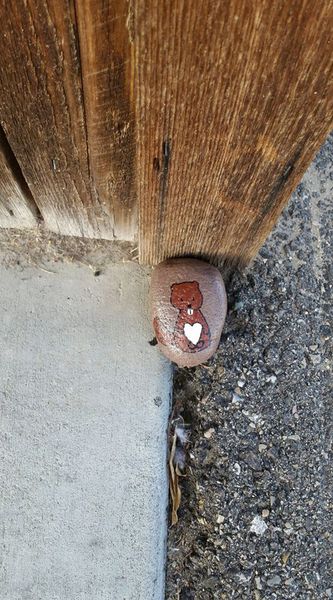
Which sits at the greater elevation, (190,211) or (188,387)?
(190,211)

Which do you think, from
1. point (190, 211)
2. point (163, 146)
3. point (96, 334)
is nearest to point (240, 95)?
point (163, 146)

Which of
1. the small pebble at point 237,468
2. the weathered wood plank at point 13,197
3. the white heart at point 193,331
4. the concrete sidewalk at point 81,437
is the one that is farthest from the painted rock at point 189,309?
the weathered wood plank at point 13,197

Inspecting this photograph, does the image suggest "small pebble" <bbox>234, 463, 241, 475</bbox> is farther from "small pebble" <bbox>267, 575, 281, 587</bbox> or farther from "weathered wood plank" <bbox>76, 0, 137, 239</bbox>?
"weathered wood plank" <bbox>76, 0, 137, 239</bbox>

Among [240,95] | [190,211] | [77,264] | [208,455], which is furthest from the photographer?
[77,264]

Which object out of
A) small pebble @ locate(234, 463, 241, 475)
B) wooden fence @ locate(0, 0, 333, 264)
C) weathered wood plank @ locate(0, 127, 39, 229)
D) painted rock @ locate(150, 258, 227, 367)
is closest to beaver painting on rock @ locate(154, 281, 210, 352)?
painted rock @ locate(150, 258, 227, 367)

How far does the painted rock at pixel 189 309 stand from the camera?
1.74m

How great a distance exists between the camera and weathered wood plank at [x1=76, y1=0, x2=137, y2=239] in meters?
0.97

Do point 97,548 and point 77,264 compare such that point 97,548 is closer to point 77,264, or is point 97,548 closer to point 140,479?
point 140,479

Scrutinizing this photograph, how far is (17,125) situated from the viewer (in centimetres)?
134

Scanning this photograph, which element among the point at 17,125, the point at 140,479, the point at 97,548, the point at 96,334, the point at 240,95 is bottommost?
the point at 97,548

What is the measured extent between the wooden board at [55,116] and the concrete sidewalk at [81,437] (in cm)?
29

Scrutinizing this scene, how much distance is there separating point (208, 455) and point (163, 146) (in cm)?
110

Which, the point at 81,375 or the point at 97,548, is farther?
the point at 81,375

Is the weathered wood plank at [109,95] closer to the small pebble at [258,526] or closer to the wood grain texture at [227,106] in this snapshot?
the wood grain texture at [227,106]
